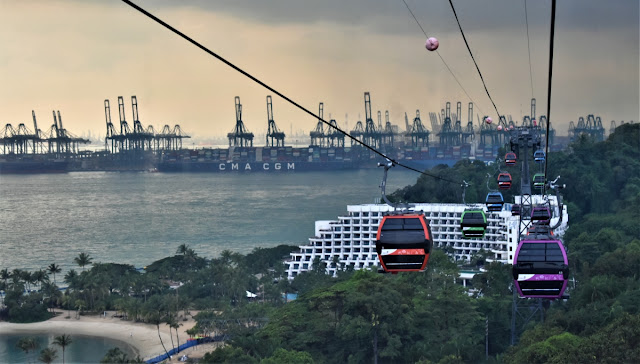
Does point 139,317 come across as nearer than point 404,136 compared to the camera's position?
Yes

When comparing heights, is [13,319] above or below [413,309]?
below

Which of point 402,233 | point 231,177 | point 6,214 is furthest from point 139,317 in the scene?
point 231,177

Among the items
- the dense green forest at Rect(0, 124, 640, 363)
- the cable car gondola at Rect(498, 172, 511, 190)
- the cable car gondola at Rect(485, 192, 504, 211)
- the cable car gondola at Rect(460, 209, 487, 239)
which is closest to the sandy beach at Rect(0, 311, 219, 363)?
the dense green forest at Rect(0, 124, 640, 363)

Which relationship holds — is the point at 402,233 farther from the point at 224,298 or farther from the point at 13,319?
the point at 13,319

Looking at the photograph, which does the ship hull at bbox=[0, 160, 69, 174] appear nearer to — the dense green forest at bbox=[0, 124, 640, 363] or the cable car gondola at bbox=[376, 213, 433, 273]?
the dense green forest at bbox=[0, 124, 640, 363]

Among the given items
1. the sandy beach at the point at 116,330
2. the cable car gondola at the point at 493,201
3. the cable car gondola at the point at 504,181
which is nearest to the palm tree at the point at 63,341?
the sandy beach at the point at 116,330

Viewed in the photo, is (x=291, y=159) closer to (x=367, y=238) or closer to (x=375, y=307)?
(x=367, y=238)
